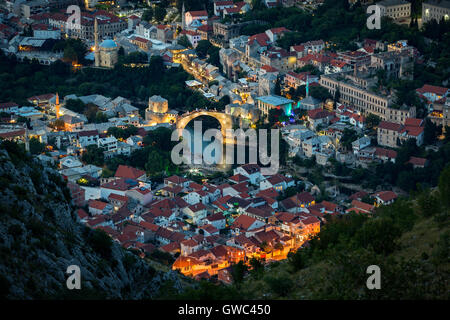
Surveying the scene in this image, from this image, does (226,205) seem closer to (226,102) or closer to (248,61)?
(226,102)

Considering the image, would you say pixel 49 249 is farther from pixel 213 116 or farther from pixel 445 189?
pixel 213 116

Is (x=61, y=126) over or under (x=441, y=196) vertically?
under

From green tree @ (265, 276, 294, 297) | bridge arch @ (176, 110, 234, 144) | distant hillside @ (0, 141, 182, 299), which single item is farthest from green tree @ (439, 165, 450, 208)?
bridge arch @ (176, 110, 234, 144)

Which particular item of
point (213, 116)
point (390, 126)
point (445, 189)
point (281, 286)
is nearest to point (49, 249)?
point (281, 286)

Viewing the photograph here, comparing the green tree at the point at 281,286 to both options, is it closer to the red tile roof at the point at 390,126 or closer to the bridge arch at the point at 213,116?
the red tile roof at the point at 390,126

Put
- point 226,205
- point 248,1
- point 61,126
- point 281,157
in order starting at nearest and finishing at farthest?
point 226,205
point 281,157
point 61,126
point 248,1

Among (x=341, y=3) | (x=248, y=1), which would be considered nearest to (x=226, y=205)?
(x=341, y=3)

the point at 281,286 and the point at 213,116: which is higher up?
the point at 281,286

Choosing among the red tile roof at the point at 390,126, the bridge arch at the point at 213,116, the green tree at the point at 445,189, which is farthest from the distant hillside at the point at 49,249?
the bridge arch at the point at 213,116
